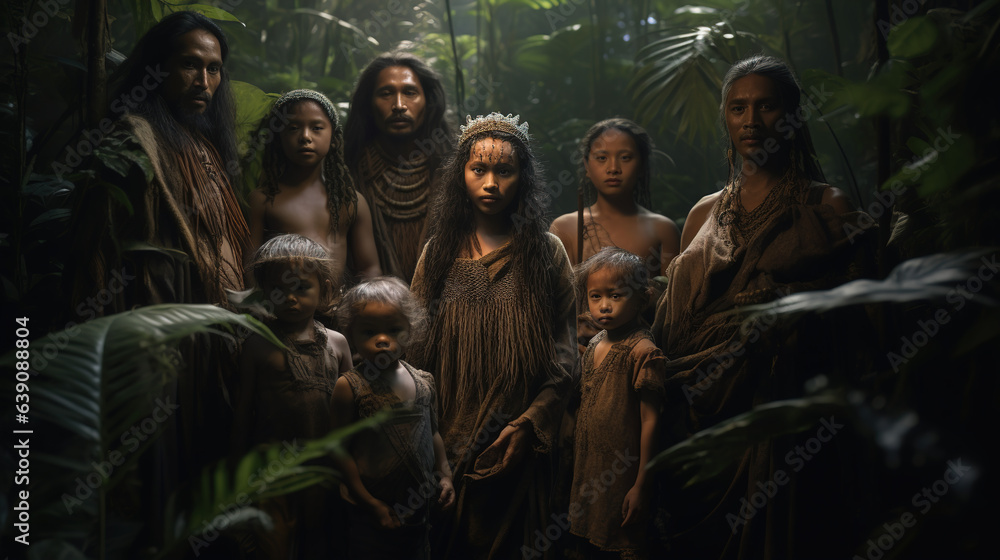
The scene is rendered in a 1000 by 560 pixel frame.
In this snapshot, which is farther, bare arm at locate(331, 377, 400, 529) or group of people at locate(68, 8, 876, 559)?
group of people at locate(68, 8, 876, 559)

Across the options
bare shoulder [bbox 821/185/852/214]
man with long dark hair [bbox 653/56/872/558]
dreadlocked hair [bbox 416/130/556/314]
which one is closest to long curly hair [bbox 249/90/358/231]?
dreadlocked hair [bbox 416/130/556/314]

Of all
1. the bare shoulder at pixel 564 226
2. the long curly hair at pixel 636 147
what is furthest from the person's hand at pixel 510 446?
the long curly hair at pixel 636 147

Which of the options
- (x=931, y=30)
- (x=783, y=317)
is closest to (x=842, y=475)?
(x=783, y=317)

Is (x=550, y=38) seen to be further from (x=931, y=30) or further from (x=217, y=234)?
(x=931, y=30)

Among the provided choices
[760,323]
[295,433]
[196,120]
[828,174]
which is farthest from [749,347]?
[828,174]

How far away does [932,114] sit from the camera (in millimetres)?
1650

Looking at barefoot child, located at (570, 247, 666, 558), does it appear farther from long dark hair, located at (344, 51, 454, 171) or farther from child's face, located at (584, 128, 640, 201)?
long dark hair, located at (344, 51, 454, 171)

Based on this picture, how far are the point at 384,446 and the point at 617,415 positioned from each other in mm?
778

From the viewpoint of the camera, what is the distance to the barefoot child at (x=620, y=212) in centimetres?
322

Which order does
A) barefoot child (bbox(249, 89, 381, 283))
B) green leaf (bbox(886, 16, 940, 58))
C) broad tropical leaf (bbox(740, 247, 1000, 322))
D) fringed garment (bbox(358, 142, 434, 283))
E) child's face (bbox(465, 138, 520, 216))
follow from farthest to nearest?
fringed garment (bbox(358, 142, 434, 283)) < barefoot child (bbox(249, 89, 381, 283)) < child's face (bbox(465, 138, 520, 216)) < green leaf (bbox(886, 16, 940, 58)) < broad tropical leaf (bbox(740, 247, 1000, 322))

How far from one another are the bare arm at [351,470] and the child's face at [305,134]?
105 centimetres

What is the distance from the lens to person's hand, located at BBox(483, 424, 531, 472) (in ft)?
7.75

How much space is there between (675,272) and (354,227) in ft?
4.24

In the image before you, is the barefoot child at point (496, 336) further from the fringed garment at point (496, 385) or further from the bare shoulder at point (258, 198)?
the bare shoulder at point (258, 198)
